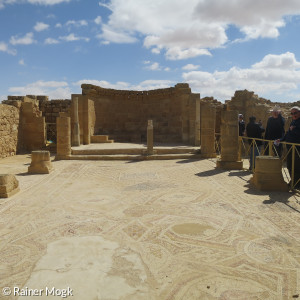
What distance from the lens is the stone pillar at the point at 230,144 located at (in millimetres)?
9383

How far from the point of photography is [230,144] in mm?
9578

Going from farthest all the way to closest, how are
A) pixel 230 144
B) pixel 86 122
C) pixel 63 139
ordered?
pixel 86 122
pixel 63 139
pixel 230 144

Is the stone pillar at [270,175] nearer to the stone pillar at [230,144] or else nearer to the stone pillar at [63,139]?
the stone pillar at [230,144]

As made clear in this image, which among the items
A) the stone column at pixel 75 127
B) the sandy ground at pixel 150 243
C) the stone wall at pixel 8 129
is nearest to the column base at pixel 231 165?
the sandy ground at pixel 150 243

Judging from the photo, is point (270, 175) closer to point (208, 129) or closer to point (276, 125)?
point (276, 125)

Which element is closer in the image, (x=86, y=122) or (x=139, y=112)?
(x=86, y=122)

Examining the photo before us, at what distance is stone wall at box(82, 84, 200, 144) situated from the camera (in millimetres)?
17547

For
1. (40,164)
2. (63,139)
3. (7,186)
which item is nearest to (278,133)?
(7,186)

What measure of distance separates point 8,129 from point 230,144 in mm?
10354

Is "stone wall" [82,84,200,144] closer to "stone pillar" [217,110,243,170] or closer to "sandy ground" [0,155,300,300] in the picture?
"stone pillar" [217,110,243,170]

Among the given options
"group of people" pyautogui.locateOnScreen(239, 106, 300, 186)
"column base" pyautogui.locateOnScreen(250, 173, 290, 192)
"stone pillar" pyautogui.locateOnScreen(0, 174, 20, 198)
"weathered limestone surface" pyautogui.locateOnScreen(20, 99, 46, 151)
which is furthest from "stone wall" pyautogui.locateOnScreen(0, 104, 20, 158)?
"column base" pyautogui.locateOnScreen(250, 173, 290, 192)

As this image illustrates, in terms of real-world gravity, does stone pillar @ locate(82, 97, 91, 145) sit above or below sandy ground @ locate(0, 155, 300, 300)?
above

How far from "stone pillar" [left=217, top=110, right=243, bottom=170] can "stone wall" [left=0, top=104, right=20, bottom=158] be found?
9.76 meters

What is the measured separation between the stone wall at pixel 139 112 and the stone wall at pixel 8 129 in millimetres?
4162
